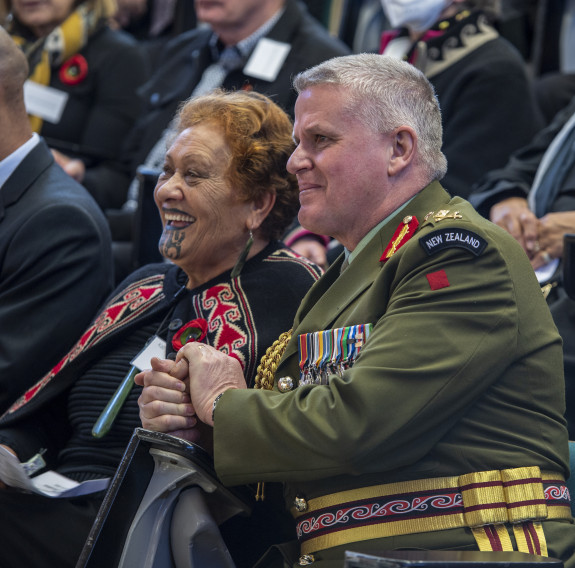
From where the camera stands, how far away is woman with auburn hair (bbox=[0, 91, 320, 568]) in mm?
2404

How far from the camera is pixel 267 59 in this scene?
399cm

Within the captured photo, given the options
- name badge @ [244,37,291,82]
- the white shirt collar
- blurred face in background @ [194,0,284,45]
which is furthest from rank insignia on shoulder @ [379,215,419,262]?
blurred face in background @ [194,0,284,45]

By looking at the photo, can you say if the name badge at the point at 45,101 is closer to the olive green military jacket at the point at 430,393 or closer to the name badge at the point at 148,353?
the name badge at the point at 148,353

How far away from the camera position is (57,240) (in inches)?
110

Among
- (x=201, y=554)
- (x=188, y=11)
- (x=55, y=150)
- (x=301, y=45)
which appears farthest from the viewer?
(x=188, y=11)

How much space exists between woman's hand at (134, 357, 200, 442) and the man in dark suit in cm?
82

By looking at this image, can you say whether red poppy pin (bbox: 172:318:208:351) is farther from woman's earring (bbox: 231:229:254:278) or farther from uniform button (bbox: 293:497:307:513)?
uniform button (bbox: 293:497:307:513)

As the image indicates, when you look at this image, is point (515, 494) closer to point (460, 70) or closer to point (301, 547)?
point (301, 547)

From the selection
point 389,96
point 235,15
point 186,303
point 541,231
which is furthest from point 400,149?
point 235,15

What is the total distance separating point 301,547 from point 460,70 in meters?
2.34

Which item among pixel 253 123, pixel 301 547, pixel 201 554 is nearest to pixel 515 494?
pixel 301 547

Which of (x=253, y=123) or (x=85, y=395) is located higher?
(x=253, y=123)

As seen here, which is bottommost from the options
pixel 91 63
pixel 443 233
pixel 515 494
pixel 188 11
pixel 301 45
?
pixel 188 11

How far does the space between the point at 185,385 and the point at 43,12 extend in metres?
3.03
